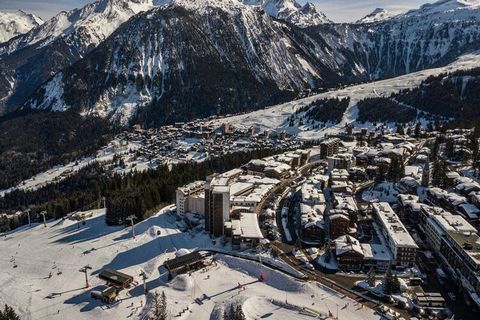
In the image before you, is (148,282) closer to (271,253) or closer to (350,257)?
(271,253)

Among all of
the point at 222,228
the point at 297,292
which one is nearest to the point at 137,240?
the point at 222,228

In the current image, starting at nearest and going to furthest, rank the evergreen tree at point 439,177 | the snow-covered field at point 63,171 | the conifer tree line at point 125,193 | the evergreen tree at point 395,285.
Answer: the evergreen tree at point 395,285 → the conifer tree line at point 125,193 → the evergreen tree at point 439,177 → the snow-covered field at point 63,171

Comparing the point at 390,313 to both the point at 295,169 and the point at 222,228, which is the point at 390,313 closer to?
the point at 222,228

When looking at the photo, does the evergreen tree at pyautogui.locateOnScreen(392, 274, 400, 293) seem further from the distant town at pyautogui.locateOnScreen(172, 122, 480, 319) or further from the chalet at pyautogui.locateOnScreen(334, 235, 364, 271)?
the chalet at pyautogui.locateOnScreen(334, 235, 364, 271)

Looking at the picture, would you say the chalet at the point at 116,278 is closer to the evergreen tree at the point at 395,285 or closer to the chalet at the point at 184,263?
the chalet at the point at 184,263

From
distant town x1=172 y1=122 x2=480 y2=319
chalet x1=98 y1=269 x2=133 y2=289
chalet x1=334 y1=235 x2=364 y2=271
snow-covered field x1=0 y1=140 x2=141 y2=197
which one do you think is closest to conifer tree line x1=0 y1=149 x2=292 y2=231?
distant town x1=172 y1=122 x2=480 y2=319

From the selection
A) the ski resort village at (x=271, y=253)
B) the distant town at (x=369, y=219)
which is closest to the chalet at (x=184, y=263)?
the ski resort village at (x=271, y=253)
